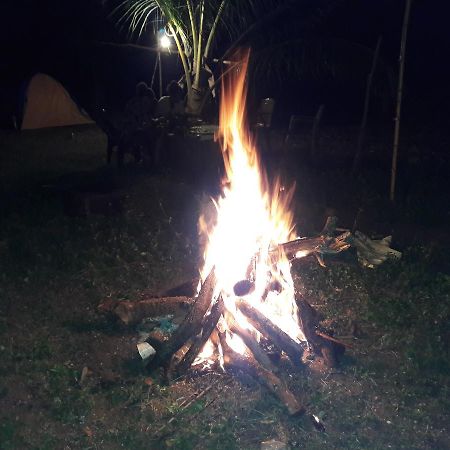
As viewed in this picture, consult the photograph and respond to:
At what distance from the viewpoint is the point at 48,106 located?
17625 mm

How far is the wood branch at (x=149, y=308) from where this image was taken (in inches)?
238

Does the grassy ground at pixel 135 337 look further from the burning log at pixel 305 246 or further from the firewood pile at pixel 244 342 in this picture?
the burning log at pixel 305 246

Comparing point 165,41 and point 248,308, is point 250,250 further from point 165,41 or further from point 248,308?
point 165,41

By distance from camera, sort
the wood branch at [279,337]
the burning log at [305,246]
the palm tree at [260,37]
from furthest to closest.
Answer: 1. the palm tree at [260,37]
2. the burning log at [305,246]
3. the wood branch at [279,337]

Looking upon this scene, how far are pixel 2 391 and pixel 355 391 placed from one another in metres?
2.86

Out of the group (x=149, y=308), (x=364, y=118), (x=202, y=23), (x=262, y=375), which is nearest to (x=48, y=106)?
(x=202, y=23)

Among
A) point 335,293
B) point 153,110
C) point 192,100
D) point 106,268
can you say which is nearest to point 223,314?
point 335,293

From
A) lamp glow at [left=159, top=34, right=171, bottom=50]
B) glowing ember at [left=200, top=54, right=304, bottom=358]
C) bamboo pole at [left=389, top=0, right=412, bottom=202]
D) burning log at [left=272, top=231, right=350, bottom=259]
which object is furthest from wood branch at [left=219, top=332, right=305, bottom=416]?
lamp glow at [left=159, top=34, right=171, bottom=50]

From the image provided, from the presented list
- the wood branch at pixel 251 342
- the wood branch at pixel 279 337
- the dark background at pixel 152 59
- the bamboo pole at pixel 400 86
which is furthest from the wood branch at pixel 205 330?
the dark background at pixel 152 59

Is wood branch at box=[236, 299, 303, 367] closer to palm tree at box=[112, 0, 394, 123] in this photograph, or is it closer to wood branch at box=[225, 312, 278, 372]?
wood branch at box=[225, 312, 278, 372]

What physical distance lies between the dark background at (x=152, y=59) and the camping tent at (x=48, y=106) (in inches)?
16.7

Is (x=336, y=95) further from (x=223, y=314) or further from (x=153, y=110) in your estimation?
(x=223, y=314)

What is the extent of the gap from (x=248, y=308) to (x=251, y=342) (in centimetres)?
33

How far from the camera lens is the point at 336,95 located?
1761 centimetres
